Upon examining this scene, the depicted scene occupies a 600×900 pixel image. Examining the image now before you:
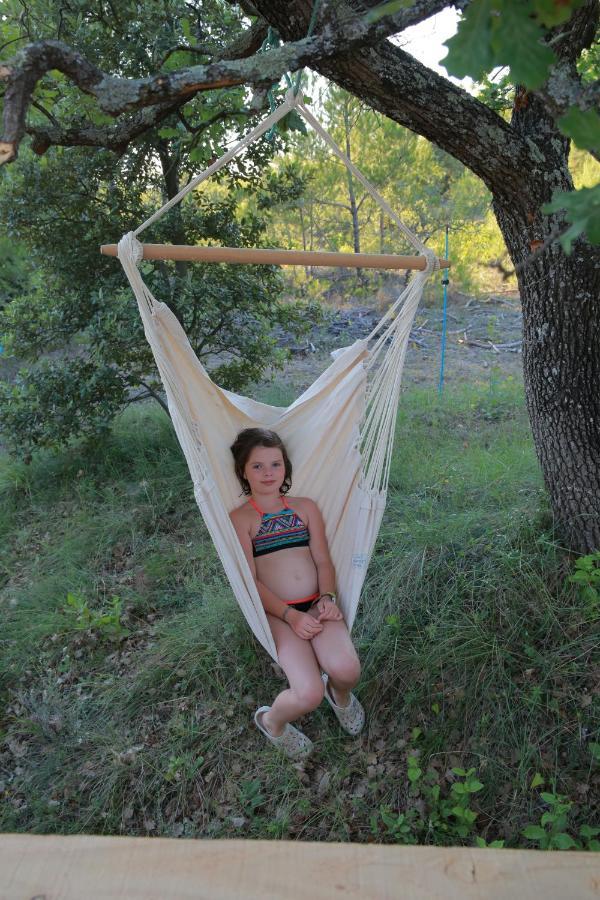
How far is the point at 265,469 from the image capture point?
1819 mm

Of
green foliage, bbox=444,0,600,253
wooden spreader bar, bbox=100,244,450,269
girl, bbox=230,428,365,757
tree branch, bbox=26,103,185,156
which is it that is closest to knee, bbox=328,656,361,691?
girl, bbox=230,428,365,757

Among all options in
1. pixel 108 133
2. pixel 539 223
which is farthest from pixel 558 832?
pixel 108 133

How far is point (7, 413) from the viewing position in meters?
2.89

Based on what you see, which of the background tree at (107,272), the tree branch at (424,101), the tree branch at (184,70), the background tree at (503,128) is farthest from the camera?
the background tree at (107,272)

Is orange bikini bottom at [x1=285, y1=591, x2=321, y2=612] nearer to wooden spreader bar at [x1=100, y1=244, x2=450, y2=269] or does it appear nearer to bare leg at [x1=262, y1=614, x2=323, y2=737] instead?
bare leg at [x1=262, y1=614, x2=323, y2=737]

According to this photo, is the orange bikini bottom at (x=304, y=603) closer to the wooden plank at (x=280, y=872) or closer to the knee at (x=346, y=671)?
the knee at (x=346, y=671)

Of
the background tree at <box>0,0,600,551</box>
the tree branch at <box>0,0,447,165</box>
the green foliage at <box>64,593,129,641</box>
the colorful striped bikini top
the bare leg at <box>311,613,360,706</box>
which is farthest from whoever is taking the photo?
the green foliage at <box>64,593,129,641</box>

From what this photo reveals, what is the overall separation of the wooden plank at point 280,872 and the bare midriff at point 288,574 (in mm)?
1171

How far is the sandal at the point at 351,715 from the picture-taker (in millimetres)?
1662

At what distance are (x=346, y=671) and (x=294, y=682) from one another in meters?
0.13

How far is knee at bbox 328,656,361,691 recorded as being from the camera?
157cm

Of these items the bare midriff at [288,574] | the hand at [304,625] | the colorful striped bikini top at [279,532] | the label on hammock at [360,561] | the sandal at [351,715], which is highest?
the colorful striped bikini top at [279,532]

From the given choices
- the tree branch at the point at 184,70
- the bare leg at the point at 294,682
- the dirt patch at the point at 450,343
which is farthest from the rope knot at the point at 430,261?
the dirt patch at the point at 450,343

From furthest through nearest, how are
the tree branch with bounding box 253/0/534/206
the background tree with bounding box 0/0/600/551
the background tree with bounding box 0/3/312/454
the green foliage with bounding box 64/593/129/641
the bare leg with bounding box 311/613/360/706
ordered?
the background tree with bounding box 0/3/312/454 < the green foliage with bounding box 64/593/129/641 < the bare leg with bounding box 311/613/360/706 < the tree branch with bounding box 253/0/534/206 < the background tree with bounding box 0/0/600/551
